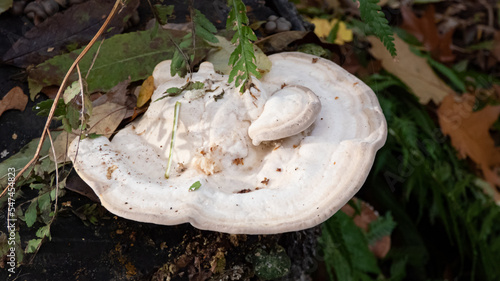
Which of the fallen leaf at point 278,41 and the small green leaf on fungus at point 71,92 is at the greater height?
the small green leaf on fungus at point 71,92

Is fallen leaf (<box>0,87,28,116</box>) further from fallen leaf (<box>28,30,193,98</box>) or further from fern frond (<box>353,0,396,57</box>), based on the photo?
fern frond (<box>353,0,396,57</box>)

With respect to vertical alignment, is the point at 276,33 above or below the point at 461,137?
above

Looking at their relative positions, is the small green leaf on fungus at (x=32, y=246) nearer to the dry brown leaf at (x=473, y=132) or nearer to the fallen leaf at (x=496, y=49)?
the dry brown leaf at (x=473, y=132)

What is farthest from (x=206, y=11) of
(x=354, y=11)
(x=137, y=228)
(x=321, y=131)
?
(x=354, y=11)

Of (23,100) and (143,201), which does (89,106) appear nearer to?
(143,201)

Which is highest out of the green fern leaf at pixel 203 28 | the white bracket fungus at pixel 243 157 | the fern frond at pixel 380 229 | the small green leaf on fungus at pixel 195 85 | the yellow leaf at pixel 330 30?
the green fern leaf at pixel 203 28

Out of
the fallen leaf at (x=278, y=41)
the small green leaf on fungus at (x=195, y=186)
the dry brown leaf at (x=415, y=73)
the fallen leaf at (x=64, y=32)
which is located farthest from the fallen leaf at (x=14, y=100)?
the dry brown leaf at (x=415, y=73)

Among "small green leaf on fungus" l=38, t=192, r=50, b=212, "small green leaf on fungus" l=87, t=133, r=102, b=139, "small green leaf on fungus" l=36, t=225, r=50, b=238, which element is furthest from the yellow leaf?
"small green leaf on fungus" l=36, t=225, r=50, b=238
